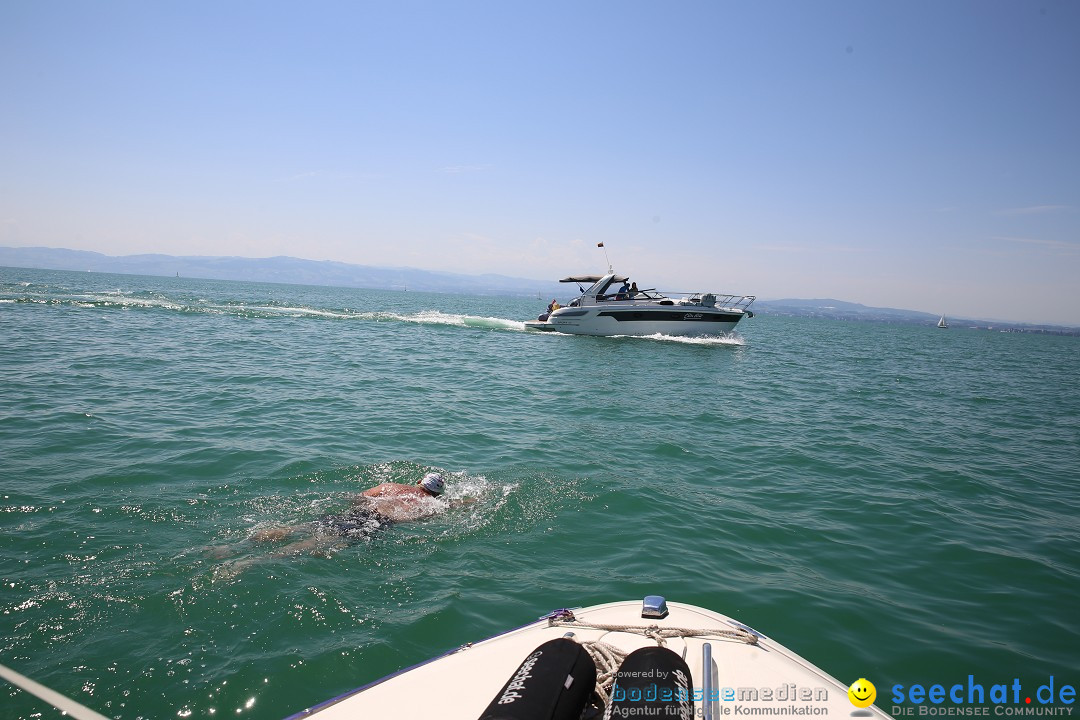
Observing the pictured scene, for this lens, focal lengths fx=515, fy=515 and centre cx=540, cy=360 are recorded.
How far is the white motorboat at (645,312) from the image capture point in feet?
101

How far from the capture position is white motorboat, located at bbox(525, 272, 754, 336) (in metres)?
30.8

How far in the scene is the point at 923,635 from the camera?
511 cm

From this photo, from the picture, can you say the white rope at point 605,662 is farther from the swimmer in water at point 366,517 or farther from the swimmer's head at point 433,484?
the swimmer's head at point 433,484

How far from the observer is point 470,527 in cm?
681

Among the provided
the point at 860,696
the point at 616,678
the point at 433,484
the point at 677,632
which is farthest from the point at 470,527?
the point at 860,696

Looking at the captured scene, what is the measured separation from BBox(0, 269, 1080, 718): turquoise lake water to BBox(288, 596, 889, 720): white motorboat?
39.0 inches

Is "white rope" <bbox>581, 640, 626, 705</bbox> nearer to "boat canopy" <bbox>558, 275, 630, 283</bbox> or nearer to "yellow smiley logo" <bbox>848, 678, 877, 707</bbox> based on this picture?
"yellow smiley logo" <bbox>848, 678, 877, 707</bbox>

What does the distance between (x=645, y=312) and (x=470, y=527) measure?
85.4 feet

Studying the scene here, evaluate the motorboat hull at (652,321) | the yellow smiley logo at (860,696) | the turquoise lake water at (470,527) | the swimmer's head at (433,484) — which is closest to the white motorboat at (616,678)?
the yellow smiley logo at (860,696)

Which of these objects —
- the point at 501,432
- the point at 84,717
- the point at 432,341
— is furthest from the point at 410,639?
the point at 432,341

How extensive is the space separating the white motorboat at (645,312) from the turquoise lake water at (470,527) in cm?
1558

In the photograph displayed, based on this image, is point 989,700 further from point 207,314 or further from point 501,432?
point 207,314

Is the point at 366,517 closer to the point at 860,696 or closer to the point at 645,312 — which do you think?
the point at 860,696

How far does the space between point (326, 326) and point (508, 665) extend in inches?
1171
